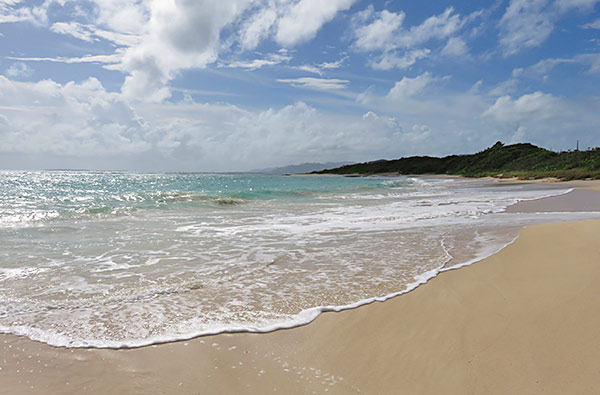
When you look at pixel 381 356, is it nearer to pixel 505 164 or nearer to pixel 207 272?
pixel 207 272

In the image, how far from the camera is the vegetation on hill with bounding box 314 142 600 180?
132 feet

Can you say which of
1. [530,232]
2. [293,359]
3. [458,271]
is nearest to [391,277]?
[458,271]

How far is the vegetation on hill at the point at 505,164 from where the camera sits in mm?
40247

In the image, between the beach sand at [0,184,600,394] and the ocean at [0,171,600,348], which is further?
the ocean at [0,171,600,348]

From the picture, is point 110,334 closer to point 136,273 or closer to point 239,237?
point 136,273

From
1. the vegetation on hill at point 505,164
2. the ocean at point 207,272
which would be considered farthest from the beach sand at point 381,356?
the vegetation on hill at point 505,164

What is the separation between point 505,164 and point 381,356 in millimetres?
81853

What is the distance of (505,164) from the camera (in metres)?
72.8

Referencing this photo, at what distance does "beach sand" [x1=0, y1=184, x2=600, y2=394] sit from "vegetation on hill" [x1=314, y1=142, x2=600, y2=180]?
38941mm

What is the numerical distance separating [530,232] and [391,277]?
4.39 m

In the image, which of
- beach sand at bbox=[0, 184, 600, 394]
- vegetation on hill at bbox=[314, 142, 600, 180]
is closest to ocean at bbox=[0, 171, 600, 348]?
beach sand at bbox=[0, 184, 600, 394]

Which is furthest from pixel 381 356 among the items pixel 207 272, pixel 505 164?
pixel 505 164

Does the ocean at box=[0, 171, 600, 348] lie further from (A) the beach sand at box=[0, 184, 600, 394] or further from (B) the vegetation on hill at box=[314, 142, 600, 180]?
(B) the vegetation on hill at box=[314, 142, 600, 180]

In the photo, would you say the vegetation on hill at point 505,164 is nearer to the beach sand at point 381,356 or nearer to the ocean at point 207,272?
the ocean at point 207,272
